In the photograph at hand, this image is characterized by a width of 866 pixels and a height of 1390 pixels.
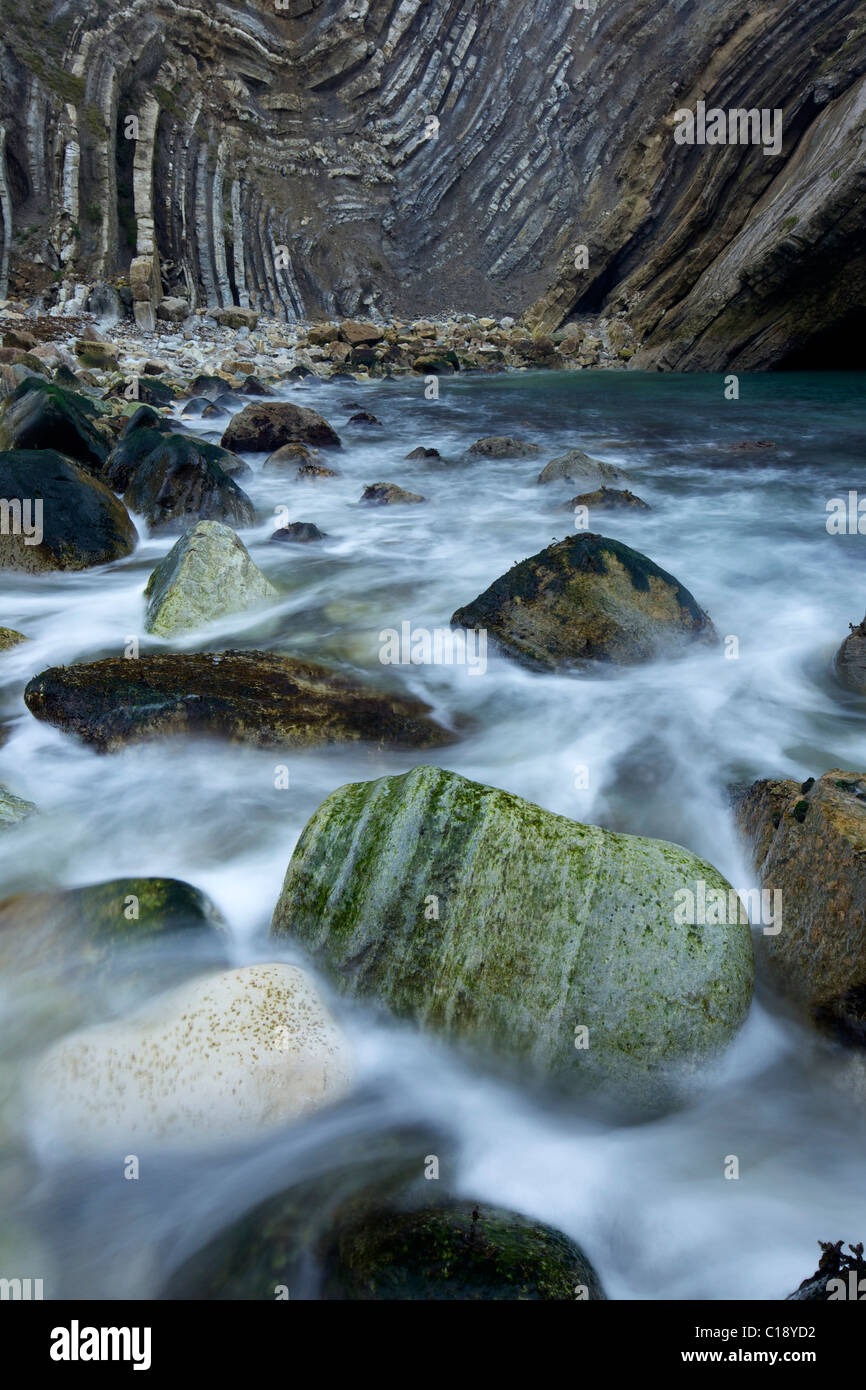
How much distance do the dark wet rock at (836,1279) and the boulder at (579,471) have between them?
938 cm

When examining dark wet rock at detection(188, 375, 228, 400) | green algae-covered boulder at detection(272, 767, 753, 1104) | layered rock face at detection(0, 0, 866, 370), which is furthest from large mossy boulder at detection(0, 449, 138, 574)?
layered rock face at detection(0, 0, 866, 370)

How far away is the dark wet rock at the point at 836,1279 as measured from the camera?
1.76 meters

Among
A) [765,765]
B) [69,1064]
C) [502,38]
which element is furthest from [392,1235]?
[502,38]

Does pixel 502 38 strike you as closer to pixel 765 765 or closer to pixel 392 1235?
pixel 765 765

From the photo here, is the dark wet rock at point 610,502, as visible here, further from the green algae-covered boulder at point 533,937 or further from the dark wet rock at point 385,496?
the green algae-covered boulder at point 533,937

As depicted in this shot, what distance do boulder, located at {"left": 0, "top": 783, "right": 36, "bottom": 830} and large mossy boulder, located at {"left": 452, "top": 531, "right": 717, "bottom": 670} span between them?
311 centimetres

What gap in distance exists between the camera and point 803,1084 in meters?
2.57

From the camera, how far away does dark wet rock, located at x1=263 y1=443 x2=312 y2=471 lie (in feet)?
37.7

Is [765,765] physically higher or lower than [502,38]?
lower

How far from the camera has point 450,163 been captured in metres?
41.3

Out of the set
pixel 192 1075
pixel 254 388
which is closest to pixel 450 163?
pixel 254 388
